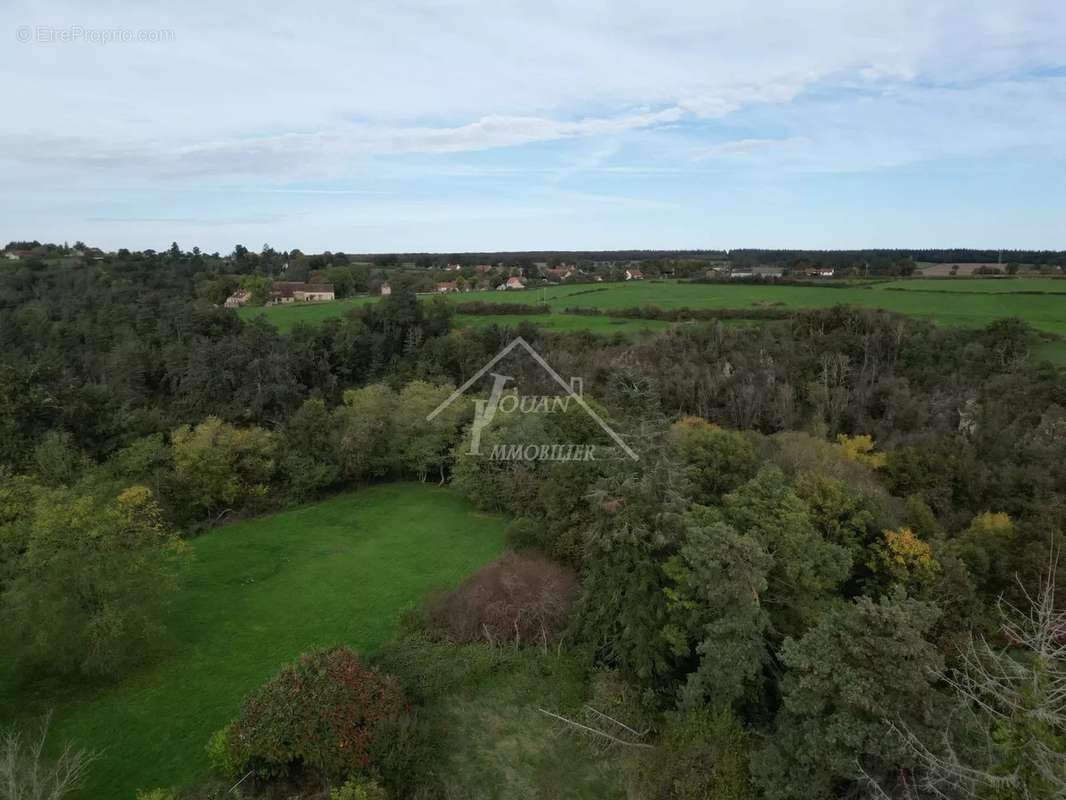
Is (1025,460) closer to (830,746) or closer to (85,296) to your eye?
(830,746)

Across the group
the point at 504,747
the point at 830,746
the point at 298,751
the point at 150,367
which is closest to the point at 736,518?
the point at 830,746

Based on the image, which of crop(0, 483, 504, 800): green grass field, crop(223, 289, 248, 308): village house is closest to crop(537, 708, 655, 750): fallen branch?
crop(0, 483, 504, 800): green grass field

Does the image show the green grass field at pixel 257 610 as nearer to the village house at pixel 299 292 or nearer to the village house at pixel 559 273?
the village house at pixel 299 292

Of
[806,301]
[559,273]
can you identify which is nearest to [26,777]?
[806,301]

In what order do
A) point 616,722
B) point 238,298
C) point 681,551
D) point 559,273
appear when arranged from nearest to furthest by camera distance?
point 616,722 < point 681,551 < point 238,298 < point 559,273

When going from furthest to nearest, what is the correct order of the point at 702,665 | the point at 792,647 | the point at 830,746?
the point at 702,665 → the point at 792,647 → the point at 830,746

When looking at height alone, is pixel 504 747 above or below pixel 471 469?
below

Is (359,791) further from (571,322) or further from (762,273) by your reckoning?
(762,273)
